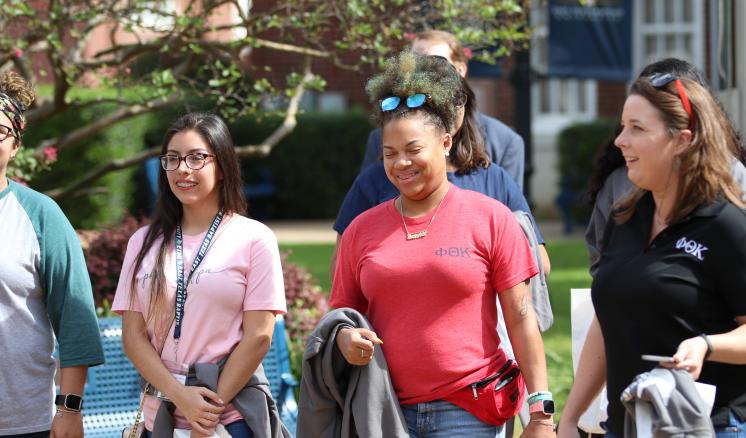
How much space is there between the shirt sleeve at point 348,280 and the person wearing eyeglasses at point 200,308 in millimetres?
229

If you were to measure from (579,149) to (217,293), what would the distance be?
637 inches

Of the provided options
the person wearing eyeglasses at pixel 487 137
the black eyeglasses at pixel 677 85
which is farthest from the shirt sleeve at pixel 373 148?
the black eyeglasses at pixel 677 85

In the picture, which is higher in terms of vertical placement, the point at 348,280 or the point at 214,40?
the point at 214,40

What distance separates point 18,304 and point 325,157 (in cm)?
1672

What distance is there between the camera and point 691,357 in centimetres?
321

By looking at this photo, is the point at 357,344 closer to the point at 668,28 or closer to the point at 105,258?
the point at 105,258

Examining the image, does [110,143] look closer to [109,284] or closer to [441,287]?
[109,284]

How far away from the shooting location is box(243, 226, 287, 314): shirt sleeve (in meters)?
4.14

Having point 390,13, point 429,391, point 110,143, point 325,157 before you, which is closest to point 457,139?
point 429,391

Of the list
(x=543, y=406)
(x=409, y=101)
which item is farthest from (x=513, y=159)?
(x=543, y=406)

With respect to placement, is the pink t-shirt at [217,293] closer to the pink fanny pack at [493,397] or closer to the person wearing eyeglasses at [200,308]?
the person wearing eyeglasses at [200,308]

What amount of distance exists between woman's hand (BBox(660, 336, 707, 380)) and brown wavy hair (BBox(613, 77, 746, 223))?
15.1 inches

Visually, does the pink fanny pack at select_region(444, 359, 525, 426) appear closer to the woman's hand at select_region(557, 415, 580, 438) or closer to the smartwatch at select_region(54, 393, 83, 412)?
the woman's hand at select_region(557, 415, 580, 438)

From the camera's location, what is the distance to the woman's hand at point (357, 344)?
3.75m
